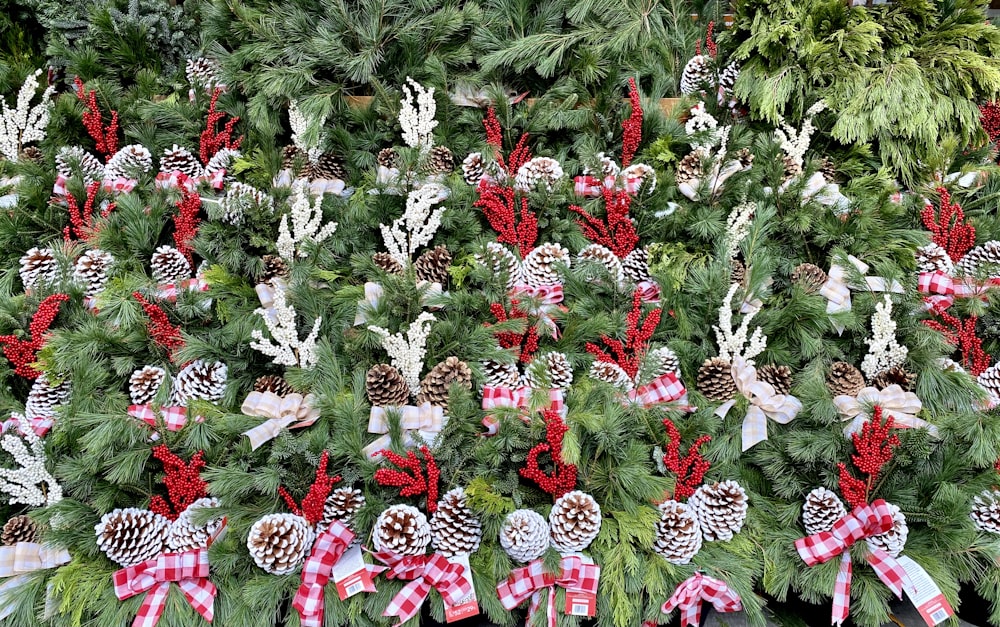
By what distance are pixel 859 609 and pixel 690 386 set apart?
0.55 meters

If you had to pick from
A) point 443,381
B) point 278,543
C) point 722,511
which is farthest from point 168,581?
point 722,511

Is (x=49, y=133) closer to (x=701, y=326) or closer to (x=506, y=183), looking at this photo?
(x=506, y=183)

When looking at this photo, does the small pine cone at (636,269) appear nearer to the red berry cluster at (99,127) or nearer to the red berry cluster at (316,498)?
the red berry cluster at (316,498)

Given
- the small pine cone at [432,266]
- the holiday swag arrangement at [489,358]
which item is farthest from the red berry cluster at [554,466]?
the small pine cone at [432,266]

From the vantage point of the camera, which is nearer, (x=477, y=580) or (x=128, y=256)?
(x=477, y=580)

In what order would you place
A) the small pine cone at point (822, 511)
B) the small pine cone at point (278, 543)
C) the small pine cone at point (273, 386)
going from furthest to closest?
the small pine cone at point (273, 386)
the small pine cone at point (822, 511)
the small pine cone at point (278, 543)

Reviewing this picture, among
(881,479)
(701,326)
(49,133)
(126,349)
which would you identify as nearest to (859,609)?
(881,479)

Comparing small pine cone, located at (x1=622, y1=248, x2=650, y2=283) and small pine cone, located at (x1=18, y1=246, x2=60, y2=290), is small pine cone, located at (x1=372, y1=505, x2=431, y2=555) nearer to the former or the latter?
small pine cone, located at (x1=622, y1=248, x2=650, y2=283)

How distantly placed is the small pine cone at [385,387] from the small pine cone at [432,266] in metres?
0.31

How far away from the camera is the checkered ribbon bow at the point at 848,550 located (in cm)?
125

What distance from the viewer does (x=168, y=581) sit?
48.5 inches

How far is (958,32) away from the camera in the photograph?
1876 mm

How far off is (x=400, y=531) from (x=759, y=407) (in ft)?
2.69

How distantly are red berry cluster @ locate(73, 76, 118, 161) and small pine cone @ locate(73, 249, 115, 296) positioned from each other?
465mm
